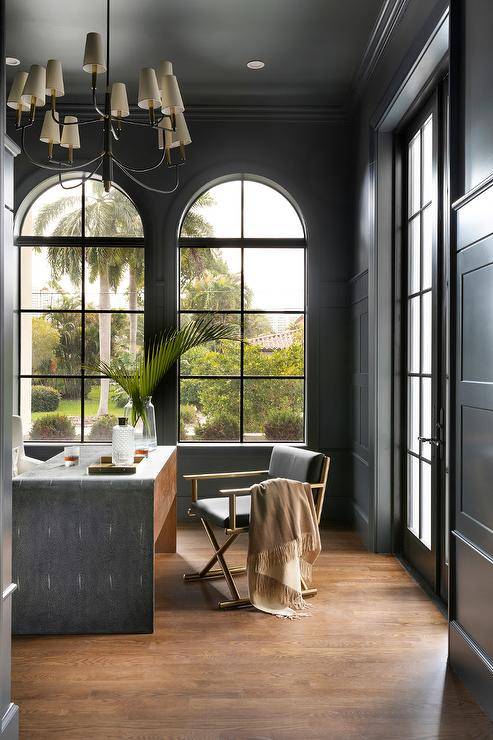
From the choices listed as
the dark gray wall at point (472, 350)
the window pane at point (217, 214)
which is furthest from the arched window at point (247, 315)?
the dark gray wall at point (472, 350)

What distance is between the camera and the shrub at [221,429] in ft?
18.7

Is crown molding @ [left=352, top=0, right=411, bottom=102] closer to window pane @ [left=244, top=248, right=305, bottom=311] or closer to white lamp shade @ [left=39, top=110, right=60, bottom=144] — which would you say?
window pane @ [left=244, top=248, right=305, bottom=311]

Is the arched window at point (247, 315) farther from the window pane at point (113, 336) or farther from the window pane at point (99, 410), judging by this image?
the window pane at point (99, 410)

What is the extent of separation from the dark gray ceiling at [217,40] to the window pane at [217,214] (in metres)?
0.79

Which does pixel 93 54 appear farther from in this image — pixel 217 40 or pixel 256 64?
pixel 256 64

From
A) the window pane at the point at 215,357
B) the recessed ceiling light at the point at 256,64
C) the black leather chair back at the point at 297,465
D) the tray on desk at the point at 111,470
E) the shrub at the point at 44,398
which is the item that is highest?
the recessed ceiling light at the point at 256,64

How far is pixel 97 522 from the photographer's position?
310 cm

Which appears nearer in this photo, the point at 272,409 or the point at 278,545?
the point at 278,545

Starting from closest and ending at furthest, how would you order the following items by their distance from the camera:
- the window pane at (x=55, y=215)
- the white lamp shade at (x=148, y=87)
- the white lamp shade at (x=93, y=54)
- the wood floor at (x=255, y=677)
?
the wood floor at (x=255, y=677)
the white lamp shade at (x=93, y=54)
the white lamp shade at (x=148, y=87)
the window pane at (x=55, y=215)

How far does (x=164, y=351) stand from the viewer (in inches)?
199

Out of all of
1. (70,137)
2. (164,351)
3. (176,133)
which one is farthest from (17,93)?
(164,351)

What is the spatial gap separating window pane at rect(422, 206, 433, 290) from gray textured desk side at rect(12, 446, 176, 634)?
2.04 meters

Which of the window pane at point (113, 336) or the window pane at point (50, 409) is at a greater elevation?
the window pane at point (113, 336)

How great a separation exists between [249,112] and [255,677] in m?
4.48
